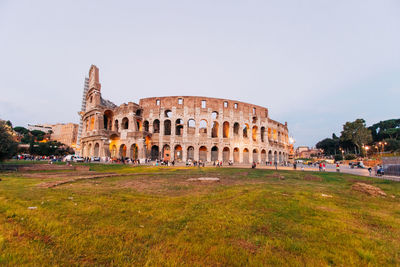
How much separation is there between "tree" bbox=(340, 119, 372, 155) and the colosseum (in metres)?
43.8

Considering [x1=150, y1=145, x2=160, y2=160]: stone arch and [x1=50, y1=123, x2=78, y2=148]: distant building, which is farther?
[x1=50, y1=123, x2=78, y2=148]: distant building

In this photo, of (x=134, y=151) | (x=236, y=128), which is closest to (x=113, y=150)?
(x=134, y=151)

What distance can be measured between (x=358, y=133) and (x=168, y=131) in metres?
63.9

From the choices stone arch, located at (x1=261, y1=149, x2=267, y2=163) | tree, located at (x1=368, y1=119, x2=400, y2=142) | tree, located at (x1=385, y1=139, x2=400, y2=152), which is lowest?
stone arch, located at (x1=261, y1=149, x2=267, y2=163)

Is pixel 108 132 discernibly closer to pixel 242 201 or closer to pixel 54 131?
pixel 242 201

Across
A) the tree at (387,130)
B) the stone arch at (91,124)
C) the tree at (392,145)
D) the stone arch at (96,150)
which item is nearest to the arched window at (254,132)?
the stone arch at (96,150)

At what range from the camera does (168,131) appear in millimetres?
39562

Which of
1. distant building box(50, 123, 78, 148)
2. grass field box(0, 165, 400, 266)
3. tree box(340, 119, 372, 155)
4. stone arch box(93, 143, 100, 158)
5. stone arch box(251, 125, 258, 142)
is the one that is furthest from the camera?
distant building box(50, 123, 78, 148)

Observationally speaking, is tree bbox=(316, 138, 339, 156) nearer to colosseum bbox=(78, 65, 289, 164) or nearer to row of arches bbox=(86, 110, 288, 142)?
row of arches bbox=(86, 110, 288, 142)

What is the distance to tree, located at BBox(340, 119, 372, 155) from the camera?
5791 centimetres

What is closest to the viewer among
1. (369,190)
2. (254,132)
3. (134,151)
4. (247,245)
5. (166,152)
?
(247,245)

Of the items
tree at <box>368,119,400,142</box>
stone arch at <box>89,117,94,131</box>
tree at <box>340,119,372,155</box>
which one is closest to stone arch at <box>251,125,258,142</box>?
stone arch at <box>89,117,94,131</box>

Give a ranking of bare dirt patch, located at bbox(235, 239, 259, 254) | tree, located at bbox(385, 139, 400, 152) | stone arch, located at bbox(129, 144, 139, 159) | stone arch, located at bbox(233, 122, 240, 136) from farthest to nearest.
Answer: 1. tree, located at bbox(385, 139, 400, 152)
2. stone arch, located at bbox(233, 122, 240, 136)
3. stone arch, located at bbox(129, 144, 139, 159)
4. bare dirt patch, located at bbox(235, 239, 259, 254)

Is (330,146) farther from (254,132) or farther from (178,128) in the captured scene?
(178,128)
